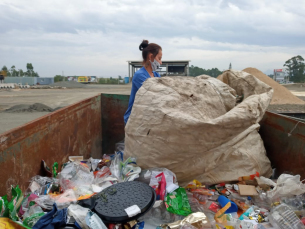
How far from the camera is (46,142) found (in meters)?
1.72

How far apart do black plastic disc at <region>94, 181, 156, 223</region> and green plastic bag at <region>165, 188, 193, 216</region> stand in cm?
10

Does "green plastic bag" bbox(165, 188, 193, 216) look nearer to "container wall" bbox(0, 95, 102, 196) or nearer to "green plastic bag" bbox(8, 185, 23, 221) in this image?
"green plastic bag" bbox(8, 185, 23, 221)

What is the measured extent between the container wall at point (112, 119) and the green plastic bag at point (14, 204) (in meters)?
1.98

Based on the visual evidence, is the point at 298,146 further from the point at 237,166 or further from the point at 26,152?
the point at 26,152

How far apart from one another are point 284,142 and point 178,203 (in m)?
1.09

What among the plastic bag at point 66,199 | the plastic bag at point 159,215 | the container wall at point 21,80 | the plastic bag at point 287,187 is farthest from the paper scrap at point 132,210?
the container wall at point 21,80

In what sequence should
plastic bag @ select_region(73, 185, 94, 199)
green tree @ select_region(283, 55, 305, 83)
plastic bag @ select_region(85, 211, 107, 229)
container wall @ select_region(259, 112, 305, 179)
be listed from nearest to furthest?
plastic bag @ select_region(85, 211, 107, 229) → plastic bag @ select_region(73, 185, 94, 199) → container wall @ select_region(259, 112, 305, 179) → green tree @ select_region(283, 55, 305, 83)

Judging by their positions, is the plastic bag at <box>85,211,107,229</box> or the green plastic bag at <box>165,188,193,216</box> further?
the green plastic bag at <box>165,188,193,216</box>

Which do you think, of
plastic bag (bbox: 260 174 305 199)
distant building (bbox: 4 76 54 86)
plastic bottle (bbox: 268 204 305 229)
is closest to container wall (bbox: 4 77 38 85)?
distant building (bbox: 4 76 54 86)

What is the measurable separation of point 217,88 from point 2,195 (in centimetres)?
157

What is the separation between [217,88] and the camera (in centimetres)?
198

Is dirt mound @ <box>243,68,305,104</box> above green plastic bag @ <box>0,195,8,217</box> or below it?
above

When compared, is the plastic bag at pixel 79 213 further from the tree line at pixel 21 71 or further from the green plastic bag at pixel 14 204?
the tree line at pixel 21 71

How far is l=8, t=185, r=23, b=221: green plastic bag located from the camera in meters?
1.09
